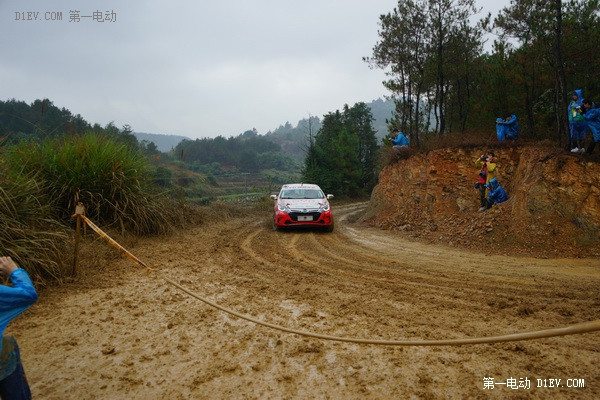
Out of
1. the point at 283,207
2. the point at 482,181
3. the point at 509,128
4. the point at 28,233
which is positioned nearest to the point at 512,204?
the point at 482,181

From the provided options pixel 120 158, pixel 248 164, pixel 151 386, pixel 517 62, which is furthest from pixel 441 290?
pixel 248 164

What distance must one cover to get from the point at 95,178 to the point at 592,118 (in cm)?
1208

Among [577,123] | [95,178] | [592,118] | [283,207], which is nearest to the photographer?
[95,178]

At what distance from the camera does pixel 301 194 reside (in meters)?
12.5

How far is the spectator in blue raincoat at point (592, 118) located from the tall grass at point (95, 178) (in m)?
11.2

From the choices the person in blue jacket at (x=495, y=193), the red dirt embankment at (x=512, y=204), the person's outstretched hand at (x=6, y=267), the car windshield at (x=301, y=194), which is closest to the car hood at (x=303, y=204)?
the car windshield at (x=301, y=194)

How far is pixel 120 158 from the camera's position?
8.57 metres

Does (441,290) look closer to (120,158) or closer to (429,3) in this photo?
(120,158)

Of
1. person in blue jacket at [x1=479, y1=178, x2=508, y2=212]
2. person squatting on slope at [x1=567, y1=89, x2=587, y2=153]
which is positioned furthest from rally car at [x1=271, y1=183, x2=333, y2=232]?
person squatting on slope at [x1=567, y1=89, x2=587, y2=153]

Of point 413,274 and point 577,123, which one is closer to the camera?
point 413,274

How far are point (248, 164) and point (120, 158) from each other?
185ft

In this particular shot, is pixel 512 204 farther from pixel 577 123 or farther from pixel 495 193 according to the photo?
pixel 577 123

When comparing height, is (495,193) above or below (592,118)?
below

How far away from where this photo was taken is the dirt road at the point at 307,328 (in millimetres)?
2998
